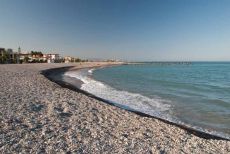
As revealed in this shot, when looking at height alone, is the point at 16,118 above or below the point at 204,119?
above

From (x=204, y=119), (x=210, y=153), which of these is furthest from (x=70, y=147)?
(x=204, y=119)

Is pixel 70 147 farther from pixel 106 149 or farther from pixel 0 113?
pixel 0 113

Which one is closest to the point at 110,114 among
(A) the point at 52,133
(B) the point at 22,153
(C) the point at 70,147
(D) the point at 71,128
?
(D) the point at 71,128

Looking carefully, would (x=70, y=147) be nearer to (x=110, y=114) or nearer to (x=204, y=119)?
(x=110, y=114)

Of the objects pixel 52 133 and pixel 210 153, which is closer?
pixel 210 153

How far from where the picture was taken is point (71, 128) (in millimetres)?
6414

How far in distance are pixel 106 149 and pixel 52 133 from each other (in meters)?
1.63

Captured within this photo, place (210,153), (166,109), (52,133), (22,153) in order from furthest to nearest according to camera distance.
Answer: (166,109), (52,133), (210,153), (22,153)

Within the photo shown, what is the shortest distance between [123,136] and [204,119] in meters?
5.01

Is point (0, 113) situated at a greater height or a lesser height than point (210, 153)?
greater

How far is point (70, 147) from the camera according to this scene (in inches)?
197

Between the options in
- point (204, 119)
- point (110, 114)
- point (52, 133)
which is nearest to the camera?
point (52, 133)

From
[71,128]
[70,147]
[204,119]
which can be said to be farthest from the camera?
[204,119]

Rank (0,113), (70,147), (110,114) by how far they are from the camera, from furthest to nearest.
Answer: (110,114), (0,113), (70,147)
